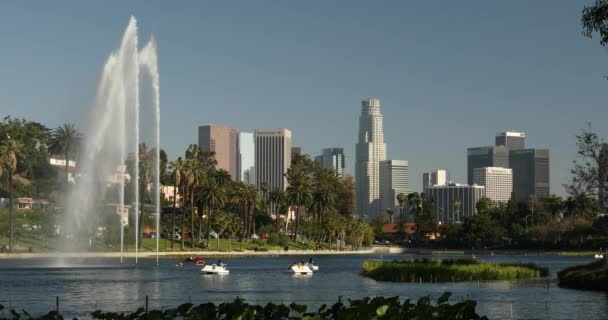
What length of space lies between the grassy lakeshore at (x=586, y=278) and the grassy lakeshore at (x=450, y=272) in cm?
919

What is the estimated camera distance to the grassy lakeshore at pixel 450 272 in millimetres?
95562

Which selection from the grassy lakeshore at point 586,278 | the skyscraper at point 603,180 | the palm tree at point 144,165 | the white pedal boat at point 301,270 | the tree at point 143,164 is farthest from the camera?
the palm tree at point 144,165

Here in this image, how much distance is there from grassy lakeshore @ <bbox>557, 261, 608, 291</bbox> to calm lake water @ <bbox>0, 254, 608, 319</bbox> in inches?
63.0

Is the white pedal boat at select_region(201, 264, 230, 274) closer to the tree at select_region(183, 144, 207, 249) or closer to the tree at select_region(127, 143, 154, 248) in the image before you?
the tree at select_region(127, 143, 154, 248)

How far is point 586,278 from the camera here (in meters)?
81.4

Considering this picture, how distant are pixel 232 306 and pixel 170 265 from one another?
362ft

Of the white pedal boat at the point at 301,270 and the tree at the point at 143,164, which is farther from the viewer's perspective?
the white pedal boat at the point at 301,270

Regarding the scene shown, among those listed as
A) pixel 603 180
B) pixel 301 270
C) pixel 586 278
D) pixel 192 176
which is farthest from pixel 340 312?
pixel 192 176

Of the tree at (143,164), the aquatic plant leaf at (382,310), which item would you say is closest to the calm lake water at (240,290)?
the tree at (143,164)

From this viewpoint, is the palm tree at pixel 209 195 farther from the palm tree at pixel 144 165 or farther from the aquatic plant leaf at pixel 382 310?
the aquatic plant leaf at pixel 382 310

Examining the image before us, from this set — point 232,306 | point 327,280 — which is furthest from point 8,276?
point 232,306

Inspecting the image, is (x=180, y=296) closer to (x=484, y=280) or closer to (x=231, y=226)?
(x=484, y=280)

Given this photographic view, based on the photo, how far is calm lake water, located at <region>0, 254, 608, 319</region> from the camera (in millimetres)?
60219

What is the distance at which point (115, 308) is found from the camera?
59406 millimetres
